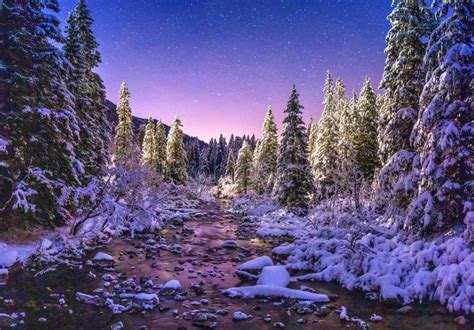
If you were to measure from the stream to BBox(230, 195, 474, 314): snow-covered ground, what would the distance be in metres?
0.49

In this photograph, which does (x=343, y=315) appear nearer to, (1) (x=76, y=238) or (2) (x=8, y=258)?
(2) (x=8, y=258)

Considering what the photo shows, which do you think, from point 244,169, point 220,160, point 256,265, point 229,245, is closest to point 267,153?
point 244,169

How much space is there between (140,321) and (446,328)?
822cm

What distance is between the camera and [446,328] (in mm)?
10094

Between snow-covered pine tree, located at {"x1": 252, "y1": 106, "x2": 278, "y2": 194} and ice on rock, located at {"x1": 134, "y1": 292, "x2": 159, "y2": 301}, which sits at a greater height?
snow-covered pine tree, located at {"x1": 252, "y1": 106, "x2": 278, "y2": 194}

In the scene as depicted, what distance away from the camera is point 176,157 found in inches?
2072

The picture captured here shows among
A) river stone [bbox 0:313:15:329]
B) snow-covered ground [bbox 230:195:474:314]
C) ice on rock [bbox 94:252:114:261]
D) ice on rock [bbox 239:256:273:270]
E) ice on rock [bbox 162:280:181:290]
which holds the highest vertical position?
snow-covered ground [bbox 230:195:474:314]

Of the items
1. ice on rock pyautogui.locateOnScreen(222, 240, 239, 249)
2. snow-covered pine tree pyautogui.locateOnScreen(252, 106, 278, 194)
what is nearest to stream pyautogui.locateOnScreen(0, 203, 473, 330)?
ice on rock pyautogui.locateOnScreen(222, 240, 239, 249)

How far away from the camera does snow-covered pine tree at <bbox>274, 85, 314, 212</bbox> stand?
33.3 meters

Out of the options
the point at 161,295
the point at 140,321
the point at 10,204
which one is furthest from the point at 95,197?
Answer: the point at 140,321

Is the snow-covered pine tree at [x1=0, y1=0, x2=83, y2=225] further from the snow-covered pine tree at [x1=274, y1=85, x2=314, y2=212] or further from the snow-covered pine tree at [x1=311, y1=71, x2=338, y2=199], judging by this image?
the snow-covered pine tree at [x1=311, y1=71, x2=338, y2=199]

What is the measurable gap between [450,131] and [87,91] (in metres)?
21.4

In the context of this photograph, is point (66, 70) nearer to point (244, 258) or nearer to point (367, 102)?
point (244, 258)

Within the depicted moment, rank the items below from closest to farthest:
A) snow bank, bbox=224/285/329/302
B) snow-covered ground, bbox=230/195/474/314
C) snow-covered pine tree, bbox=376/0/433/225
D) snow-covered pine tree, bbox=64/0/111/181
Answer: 1. snow-covered ground, bbox=230/195/474/314
2. snow bank, bbox=224/285/329/302
3. snow-covered pine tree, bbox=376/0/433/225
4. snow-covered pine tree, bbox=64/0/111/181
